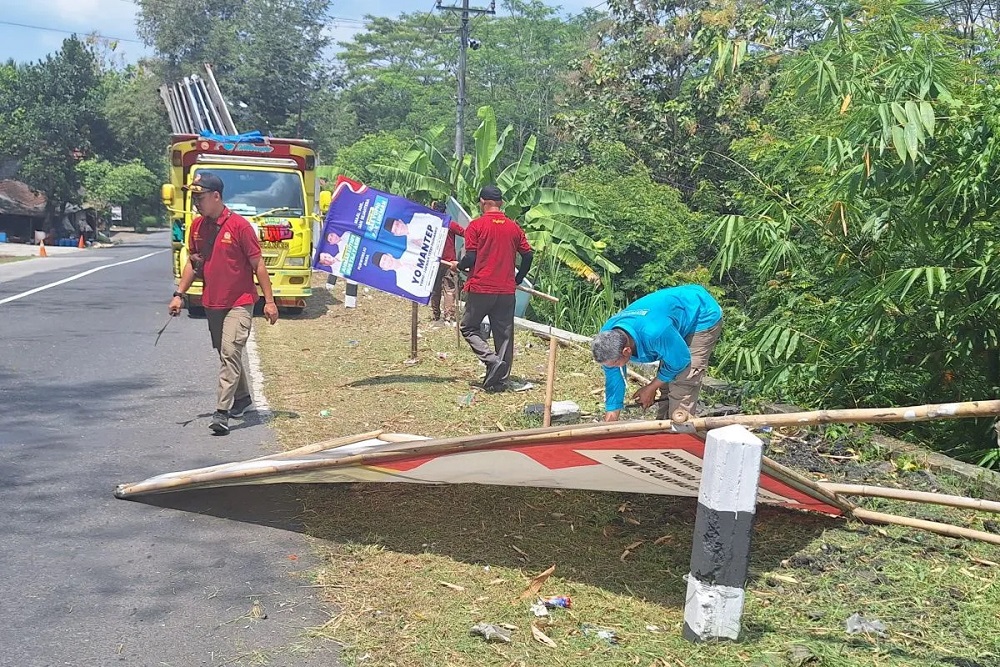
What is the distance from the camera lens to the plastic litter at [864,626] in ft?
12.8

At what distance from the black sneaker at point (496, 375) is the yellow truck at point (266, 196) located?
6162 millimetres

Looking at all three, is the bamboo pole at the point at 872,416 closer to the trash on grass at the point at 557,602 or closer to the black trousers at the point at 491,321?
the trash on grass at the point at 557,602

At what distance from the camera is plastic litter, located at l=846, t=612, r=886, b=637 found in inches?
153

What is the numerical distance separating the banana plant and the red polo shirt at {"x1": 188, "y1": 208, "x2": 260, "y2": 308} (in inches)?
339

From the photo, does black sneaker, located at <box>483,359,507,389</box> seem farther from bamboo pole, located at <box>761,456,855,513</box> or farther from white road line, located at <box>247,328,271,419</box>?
bamboo pole, located at <box>761,456,855,513</box>

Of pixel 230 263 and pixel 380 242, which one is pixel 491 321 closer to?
pixel 380 242

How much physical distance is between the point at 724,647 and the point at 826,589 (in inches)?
37.0

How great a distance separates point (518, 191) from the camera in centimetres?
1561

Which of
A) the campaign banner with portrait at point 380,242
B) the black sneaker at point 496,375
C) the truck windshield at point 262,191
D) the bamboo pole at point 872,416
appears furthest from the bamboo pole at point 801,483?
the truck windshield at point 262,191

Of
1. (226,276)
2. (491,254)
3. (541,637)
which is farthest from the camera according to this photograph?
(491,254)

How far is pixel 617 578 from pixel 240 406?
161 inches

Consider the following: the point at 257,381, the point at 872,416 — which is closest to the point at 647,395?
the point at 872,416

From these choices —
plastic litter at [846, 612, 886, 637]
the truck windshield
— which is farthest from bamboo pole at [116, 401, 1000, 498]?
the truck windshield

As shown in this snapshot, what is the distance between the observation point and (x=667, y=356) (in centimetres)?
489
